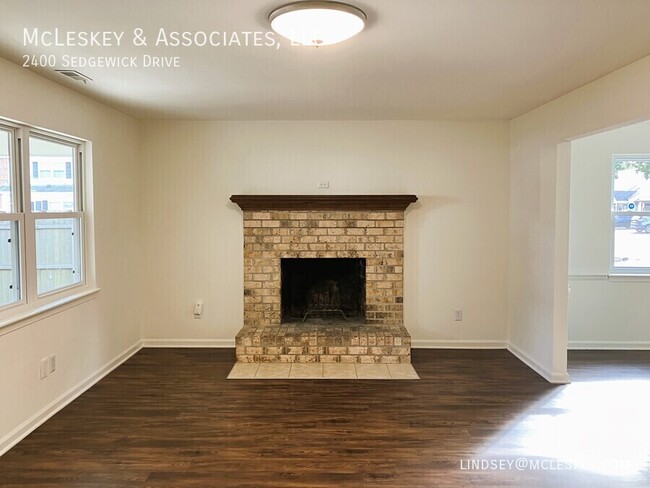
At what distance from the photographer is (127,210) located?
4730 millimetres

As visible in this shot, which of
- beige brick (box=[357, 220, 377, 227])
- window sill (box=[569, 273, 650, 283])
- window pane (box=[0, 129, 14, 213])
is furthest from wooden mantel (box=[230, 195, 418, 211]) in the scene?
window pane (box=[0, 129, 14, 213])

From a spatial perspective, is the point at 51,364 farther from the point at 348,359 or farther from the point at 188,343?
the point at 348,359

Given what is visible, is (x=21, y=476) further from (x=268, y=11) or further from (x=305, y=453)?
(x=268, y=11)

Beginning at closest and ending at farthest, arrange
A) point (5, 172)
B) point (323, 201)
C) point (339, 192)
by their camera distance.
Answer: point (5, 172) → point (323, 201) → point (339, 192)

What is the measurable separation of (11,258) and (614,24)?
12.1 feet

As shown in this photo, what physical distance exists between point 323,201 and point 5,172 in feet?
8.76

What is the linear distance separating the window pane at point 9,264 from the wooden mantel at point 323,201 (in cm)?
206

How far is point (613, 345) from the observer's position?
4.99 metres

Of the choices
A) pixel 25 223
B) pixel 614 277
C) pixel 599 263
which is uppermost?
pixel 25 223

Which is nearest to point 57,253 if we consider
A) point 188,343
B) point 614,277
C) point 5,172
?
point 5,172

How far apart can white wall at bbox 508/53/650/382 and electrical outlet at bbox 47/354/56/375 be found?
389 centimetres

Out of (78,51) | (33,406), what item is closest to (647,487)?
(33,406)

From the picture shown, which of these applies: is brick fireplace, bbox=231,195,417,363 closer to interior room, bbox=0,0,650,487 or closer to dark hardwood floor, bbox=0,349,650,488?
interior room, bbox=0,0,650,487

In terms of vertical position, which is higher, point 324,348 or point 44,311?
point 44,311
